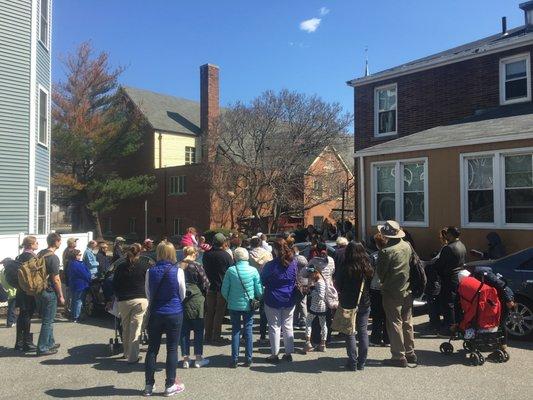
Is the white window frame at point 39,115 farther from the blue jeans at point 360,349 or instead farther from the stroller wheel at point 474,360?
the stroller wheel at point 474,360

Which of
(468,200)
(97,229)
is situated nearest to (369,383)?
(468,200)

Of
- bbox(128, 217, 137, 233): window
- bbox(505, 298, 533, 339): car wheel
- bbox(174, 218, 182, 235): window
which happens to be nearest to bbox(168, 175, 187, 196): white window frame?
bbox(174, 218, 182, 235): window

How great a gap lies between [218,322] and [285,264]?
184cm

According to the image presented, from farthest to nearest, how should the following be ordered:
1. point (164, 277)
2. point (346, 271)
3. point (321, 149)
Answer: point (321, 149)
point (346, 271)
point (164, 277)

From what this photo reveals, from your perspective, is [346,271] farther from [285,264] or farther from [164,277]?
[164,277]

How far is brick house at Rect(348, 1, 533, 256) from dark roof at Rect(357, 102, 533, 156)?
31mm

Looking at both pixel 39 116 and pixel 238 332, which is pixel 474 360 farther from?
pixel 39 116

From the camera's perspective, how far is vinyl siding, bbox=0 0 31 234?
521 inches

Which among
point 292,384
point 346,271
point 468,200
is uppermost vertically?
point 468,200

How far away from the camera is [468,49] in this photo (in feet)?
51.8

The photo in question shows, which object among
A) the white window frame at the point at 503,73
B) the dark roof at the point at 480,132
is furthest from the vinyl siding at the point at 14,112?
the white window frame at the point at 503,73

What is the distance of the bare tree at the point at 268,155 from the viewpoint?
2845 centimetres

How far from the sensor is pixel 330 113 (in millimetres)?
30859

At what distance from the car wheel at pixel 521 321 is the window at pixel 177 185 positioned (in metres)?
27.0
